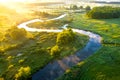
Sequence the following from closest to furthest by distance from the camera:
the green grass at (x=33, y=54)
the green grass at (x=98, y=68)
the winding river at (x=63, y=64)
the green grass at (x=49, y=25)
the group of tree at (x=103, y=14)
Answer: the green grass at (x=98, y=68) < the winding river at (x=63, y=64) < the green grass at (x=33, y=54) < the green grass at (x=49, y=25) < the group of tree at (x=103, y=14)

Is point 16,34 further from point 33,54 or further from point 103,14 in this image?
point 103,14

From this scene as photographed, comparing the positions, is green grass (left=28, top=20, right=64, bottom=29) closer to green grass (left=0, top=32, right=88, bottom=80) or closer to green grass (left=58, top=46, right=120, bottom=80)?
green grass (left=0, top=32, right=88, bottom=80)

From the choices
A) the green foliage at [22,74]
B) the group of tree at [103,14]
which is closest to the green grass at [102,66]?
the green foliage at [22,74]

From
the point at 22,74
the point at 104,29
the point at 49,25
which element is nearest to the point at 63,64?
the point at 22,74

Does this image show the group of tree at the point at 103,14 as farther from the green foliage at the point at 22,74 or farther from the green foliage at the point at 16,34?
the green foliage at the point at 22,74

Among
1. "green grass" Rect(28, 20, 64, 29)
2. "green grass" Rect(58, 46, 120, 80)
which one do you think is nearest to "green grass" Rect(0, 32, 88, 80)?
"green grass" Rect(58, 46, 120, 80)

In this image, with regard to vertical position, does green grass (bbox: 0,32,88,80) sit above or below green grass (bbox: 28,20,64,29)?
above

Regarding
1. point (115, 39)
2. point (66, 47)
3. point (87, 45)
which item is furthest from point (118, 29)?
point (66, 47)

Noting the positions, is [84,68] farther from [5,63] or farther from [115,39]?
[115,39]
